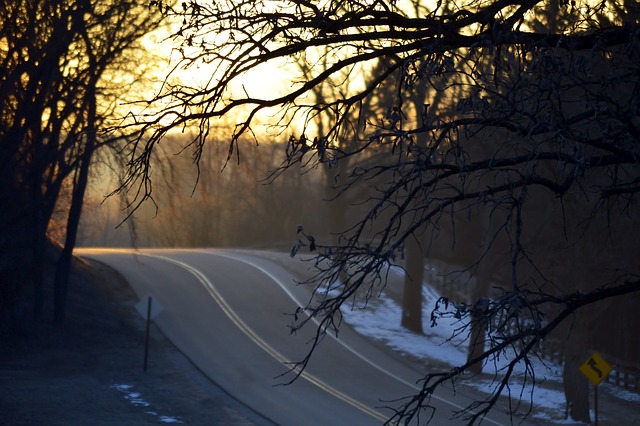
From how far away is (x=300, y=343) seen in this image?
29.3 m

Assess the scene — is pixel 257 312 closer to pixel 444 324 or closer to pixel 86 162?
pixel 444 324

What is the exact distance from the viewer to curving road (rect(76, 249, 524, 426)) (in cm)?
2105

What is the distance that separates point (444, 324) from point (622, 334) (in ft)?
25.7

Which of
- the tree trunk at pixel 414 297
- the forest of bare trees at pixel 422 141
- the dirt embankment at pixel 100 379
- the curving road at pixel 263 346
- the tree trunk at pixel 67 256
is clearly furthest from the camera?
the tree trunk at pixel 414 297

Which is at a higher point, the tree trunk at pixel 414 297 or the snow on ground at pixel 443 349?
the tree trunk at pixel 414 297

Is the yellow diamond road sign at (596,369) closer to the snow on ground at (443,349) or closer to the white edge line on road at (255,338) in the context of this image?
the snow on ground at (443,349)

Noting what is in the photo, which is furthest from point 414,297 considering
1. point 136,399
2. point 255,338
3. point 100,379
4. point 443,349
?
point 136,399

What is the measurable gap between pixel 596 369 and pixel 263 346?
1304 cm

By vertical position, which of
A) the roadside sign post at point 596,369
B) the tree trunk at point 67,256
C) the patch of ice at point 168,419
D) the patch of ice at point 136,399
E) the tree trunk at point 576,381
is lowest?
the patch of ice at point 168,419

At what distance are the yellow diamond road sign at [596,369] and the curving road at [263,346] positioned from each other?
11.1 ft

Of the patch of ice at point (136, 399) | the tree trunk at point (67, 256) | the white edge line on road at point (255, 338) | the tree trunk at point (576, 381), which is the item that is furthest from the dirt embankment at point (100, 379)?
the tree trunk at point (576, 381)

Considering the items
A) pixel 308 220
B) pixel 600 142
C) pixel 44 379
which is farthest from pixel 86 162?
pixel 308 220

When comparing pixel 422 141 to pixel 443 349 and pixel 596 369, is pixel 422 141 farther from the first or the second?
pixel 596 369

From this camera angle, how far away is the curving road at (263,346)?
21047 millimetres
